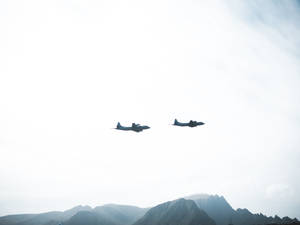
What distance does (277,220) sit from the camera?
198 meters

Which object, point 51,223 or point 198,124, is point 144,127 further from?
point 51,223

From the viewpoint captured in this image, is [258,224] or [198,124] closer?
[198,124]

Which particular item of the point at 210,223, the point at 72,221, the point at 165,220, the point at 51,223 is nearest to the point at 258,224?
the point at 210,223

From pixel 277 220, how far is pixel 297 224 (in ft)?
568

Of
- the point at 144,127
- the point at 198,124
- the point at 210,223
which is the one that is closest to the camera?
the point at 198,124

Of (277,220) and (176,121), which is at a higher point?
(176,121)

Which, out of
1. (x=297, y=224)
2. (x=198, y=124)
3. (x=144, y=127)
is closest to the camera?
(x=198, y=124)

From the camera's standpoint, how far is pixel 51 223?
641 feet

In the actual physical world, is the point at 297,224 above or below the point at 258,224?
above

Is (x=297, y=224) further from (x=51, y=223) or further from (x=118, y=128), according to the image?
(x=51, y=223)

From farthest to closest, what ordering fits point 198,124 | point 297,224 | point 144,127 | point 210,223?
1. point 210,223
2. point 297,224
3. point 144,127
4. point 198,124

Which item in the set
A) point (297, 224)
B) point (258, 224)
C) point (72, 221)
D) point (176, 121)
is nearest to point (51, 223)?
point (72, 221)

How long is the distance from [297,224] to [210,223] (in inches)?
5732

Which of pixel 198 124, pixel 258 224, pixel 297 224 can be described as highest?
pixel 198 124
